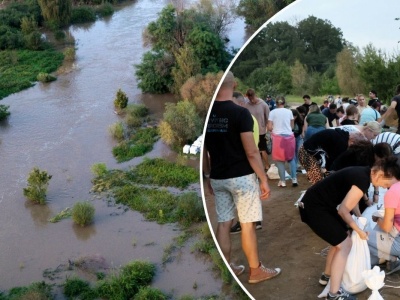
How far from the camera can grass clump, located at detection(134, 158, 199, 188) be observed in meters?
6.88

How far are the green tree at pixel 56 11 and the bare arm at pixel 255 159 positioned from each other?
1362 cm

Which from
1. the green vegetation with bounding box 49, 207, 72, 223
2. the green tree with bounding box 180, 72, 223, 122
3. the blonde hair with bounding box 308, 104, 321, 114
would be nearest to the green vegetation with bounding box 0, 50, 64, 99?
the green tree with bounding box 180, 72, 223, 122

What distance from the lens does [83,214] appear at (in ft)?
20.0

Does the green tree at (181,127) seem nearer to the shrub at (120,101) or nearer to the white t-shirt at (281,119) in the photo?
the shrub at (120,101)

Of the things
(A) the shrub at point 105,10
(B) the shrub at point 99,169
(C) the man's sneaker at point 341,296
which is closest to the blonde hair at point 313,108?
(C) the man's sneaker at point 341,296

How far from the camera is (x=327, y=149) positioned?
1041 millimetres

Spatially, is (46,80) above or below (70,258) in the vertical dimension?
above

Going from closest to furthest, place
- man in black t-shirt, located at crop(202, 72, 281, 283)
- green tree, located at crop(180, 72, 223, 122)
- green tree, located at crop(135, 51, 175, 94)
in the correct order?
man in black t-shirt, located at crop(202, 72, 281, 283) < green tree, located at crop(180, 72, 223, 122) < green tree, located at crop(135, 51, 175, 94)

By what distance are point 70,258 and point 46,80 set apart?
19.3 feet

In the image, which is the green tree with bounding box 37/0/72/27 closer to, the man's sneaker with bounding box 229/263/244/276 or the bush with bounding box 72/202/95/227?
the bush with bounding box 72/202/95/227

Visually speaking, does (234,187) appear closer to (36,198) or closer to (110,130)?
(36,198)

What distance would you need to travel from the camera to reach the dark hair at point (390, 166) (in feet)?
3.23

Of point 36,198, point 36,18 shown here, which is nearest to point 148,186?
point 36,198

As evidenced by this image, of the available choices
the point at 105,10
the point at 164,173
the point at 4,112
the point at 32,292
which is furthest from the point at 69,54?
the point at 32,292
